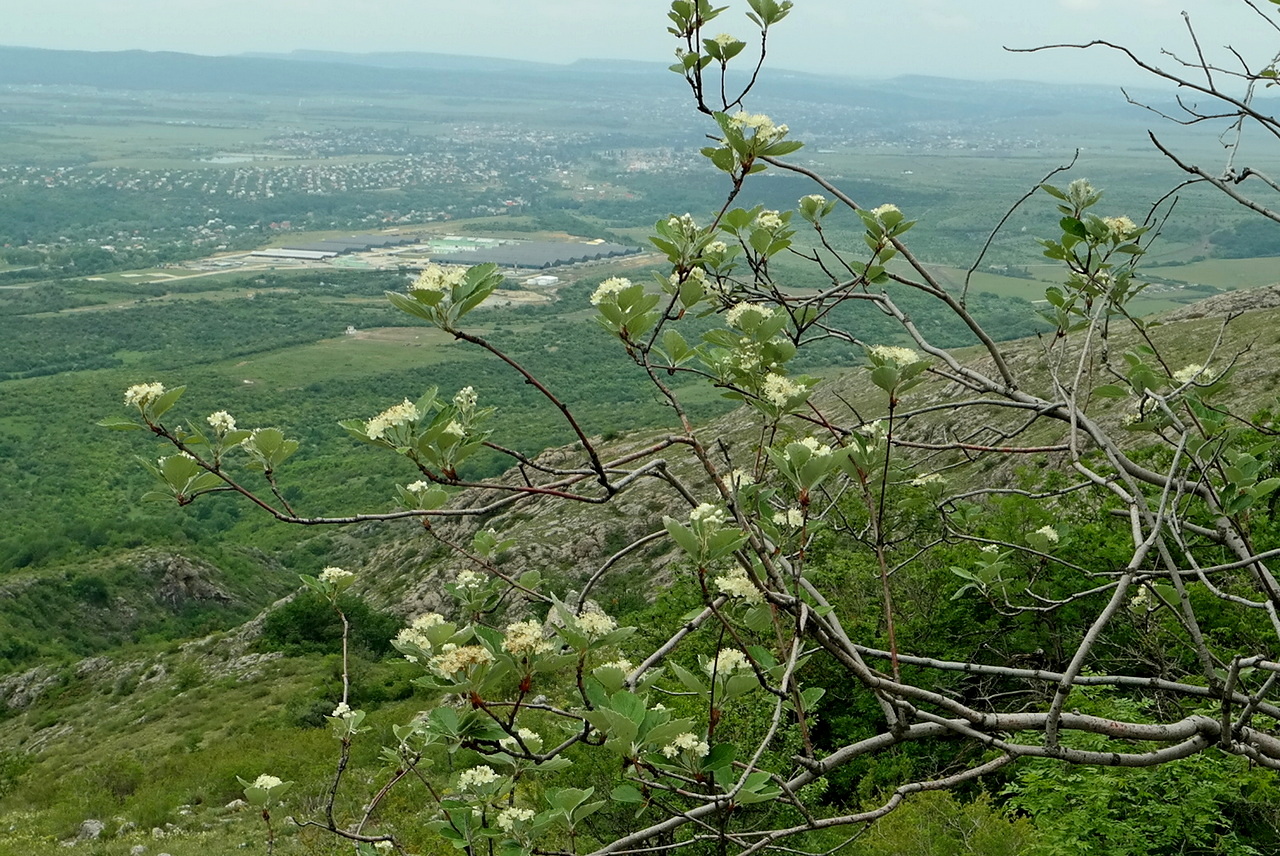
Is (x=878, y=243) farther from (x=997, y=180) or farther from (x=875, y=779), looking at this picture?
(x=997, y=180)

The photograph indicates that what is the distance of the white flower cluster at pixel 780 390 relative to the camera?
2.23 meters

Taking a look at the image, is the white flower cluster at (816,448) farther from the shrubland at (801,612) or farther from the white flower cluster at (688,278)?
the white flower cluster at (688,278)

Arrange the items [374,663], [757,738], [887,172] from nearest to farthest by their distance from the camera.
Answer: [757,738] → [374,663] → [887,172]

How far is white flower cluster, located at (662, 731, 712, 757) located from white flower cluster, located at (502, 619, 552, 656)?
337 mm

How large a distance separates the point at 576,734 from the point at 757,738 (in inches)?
238

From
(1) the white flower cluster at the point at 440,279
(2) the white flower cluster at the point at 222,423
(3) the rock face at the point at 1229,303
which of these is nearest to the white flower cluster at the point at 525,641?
(1) the white flower cluster at the point at 440,279

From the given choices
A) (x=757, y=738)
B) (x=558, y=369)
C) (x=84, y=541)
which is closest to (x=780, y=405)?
(x=757, y=738)

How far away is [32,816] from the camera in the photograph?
13492 mm

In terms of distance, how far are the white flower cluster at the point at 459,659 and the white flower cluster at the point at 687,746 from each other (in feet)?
1.40

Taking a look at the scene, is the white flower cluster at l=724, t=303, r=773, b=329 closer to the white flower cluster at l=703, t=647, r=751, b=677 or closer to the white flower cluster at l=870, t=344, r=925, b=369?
the white flower cluster at l=870, t=344, r=925, b=369

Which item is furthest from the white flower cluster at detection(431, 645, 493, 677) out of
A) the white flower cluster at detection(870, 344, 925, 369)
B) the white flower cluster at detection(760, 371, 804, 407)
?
the white flower cluster at detection(870, 344, 925, 369)

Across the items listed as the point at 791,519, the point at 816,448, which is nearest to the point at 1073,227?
the point at 816,448

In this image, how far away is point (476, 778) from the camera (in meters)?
2.28

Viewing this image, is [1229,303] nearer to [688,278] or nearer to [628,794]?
[688,278]
